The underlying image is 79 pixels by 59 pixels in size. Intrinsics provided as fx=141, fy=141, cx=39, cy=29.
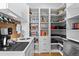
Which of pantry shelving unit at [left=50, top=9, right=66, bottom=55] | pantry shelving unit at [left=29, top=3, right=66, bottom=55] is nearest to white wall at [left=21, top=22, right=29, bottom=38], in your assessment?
pantry shelving unit at [left=29, top=3, right=66, bottom=55]

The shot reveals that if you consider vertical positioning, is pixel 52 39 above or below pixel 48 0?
below

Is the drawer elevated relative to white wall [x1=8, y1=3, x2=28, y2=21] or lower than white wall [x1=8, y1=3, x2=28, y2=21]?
lower

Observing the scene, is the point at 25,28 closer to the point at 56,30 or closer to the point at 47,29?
the point at 47,29

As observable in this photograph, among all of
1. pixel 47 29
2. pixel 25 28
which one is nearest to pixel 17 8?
pixel 25 28

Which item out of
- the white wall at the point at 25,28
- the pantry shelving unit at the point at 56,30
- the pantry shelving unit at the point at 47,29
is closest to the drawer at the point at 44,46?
the pantry shelving unit at the point at 47,29

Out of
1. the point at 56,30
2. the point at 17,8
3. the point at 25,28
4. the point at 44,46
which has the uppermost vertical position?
the point at 17,8

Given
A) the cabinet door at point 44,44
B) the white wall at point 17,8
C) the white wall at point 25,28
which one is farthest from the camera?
the cabinet door at point 44,44

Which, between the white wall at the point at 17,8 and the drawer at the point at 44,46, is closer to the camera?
the white wall at the point at 17,8

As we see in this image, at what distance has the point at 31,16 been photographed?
6410mm

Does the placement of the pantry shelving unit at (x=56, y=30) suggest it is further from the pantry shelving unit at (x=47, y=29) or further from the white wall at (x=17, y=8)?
the white wall at (x=17, y=8)

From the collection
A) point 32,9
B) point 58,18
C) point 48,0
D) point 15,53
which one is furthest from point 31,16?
point 48,0

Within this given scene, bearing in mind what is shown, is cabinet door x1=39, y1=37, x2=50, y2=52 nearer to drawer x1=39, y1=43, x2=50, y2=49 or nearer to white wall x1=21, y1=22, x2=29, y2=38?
drawer x1=39, y1=43, x2=50, y2=49

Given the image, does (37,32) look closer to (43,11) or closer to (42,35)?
(42,35)

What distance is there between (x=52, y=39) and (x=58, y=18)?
1.02 meters
